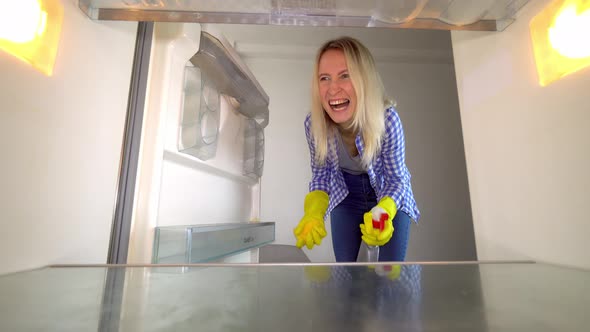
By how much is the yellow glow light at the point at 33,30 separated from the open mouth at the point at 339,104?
0.75 m

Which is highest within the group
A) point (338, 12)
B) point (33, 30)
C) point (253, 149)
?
point (338, 12)

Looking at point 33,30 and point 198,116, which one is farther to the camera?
point 198,116

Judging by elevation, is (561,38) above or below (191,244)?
above

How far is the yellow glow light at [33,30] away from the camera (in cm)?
49

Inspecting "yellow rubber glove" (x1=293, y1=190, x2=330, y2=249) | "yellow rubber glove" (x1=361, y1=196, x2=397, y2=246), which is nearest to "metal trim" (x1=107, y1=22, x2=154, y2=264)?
"yellow rubber glove" (x1=293, y1=190, x2=330, y2=249)

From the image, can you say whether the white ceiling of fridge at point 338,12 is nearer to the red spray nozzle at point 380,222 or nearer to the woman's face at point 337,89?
the woman's face at point 337,89

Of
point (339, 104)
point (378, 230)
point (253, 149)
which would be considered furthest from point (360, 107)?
point (253, 149)

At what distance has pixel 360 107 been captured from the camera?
0.96m

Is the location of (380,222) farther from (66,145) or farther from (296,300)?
(66,145)

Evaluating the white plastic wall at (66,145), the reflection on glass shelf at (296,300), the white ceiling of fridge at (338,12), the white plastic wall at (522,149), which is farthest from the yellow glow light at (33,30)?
the white plastic wall at (522,149)

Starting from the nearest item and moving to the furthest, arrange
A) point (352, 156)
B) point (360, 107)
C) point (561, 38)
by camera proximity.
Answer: point (561, 38), point (360, 107), point (352, 156)

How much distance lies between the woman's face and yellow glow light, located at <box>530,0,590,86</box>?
0.49m

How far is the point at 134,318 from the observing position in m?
0.28

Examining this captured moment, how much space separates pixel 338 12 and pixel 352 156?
0.48 metres
